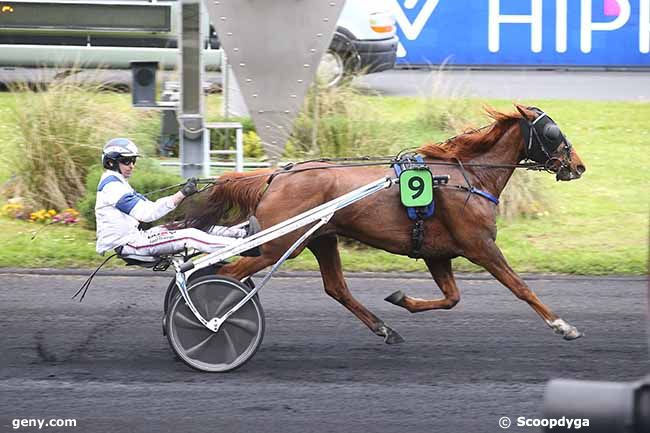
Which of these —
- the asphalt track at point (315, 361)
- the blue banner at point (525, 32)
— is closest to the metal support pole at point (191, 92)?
the asphalt track at point (315, 361)

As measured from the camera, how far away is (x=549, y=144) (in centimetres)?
697

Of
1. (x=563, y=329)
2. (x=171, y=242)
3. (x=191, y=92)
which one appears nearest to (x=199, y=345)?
(x=171, y=242)

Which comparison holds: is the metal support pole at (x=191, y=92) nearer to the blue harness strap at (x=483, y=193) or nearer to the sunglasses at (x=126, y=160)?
the sunglasses at (x=126, y=160)

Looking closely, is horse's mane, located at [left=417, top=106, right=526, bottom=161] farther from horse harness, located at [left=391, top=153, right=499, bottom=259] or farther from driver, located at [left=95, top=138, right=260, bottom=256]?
driver, located at [left=95, top=138, right=260, bottom=256]

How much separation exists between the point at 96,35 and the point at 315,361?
30.2ft

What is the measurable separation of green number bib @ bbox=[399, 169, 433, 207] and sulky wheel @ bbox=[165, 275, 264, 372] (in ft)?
3.57

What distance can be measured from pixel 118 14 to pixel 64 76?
3320 mm

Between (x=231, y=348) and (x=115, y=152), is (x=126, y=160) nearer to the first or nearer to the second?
(x=115, y=152)

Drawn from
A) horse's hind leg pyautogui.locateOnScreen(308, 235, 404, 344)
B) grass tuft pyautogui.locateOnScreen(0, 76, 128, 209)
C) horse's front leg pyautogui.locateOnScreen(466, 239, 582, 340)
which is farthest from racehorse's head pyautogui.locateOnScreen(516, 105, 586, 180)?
grass tuft pyautogui.locateOnScreen(0, 76, 128, 209)

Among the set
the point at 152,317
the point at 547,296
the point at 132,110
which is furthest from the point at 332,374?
the point at 132,110

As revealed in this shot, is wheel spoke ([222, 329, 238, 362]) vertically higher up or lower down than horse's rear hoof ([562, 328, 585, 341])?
lower down

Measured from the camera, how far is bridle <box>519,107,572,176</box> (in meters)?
6.95

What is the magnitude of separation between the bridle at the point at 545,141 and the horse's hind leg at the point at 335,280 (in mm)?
1360

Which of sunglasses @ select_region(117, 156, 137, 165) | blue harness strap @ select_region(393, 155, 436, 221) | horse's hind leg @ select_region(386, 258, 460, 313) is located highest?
sunglasses @ select_region(117, 156, 137, 165)
